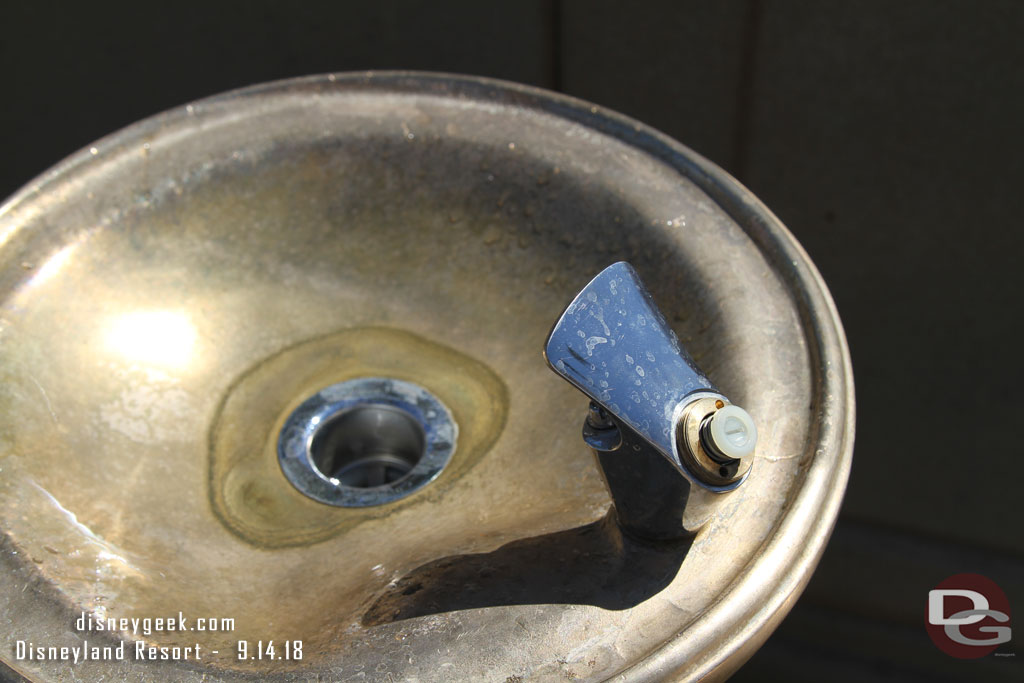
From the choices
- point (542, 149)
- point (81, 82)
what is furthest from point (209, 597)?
point (81, 82)

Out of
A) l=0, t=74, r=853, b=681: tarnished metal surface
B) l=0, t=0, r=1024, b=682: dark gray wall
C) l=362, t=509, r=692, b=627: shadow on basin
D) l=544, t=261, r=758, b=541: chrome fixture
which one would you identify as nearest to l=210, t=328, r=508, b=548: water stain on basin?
l=0, t=74, r=853, b=681: tarnished metal surface

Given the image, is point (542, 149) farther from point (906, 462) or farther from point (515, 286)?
point (906, 462)

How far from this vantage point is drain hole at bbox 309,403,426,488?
3.07 feet

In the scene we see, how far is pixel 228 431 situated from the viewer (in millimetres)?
918

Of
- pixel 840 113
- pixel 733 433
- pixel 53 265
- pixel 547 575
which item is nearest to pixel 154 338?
pixel 53 265

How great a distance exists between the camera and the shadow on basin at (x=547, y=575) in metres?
0.65

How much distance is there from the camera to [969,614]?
138 centimetres

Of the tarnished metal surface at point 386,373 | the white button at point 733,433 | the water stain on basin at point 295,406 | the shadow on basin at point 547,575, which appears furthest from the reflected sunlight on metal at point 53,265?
the white button at point 733,433

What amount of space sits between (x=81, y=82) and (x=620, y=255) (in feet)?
3.79

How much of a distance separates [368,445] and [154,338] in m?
0.24

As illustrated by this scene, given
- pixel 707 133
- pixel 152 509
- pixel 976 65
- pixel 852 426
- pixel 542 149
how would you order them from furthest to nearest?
pixel 707 133, pixel 976 65, pixel 542 149, pixel 152 509, pixel 852 426

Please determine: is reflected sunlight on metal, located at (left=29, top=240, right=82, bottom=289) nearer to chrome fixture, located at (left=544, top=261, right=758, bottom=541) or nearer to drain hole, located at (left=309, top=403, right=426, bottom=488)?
drain hole, located at (left=309, top=403, right=426, bottom=488)

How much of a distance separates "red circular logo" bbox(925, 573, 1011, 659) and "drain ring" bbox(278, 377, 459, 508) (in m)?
0.83

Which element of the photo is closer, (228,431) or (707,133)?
(228,431)
